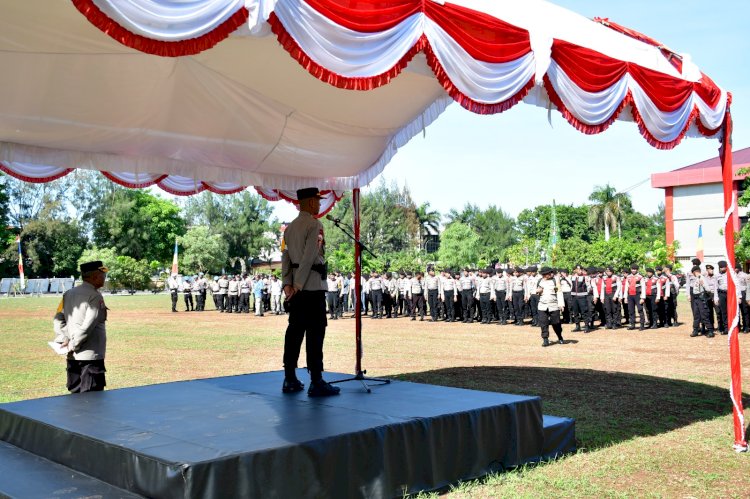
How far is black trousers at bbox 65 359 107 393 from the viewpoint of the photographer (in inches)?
247

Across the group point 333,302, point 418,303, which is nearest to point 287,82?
point 418,303

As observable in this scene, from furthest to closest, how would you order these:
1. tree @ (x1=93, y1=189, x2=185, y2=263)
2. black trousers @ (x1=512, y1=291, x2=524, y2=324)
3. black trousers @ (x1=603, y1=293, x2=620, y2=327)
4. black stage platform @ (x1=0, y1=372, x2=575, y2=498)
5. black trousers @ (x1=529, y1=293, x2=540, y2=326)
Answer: tree @ (x1=93, y1=189, x2=185, y2=263) → black trousers @ (x1=512, y1=291, x2=524, y2=324) → black trousers @ (x1=529, y1=293, x2=540, y2=326) → black trousers @ (x1=603, y1=293, x2=620, y2=327) → black stage platform @ (x1=0, y1=372, x2=575, y2=498)

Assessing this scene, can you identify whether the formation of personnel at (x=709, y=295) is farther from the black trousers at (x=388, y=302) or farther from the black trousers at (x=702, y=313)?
the black trousers at (x=388, y=302)

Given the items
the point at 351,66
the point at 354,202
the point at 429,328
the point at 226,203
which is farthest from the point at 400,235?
the point at 351,66

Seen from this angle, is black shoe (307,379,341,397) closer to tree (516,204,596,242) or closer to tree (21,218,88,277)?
tree (21,218,88,277)

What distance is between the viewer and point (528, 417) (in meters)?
5.58

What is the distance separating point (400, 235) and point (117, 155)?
59722 mm

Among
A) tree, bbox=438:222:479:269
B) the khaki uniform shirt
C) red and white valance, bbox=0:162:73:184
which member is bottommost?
the khaki uniform shirt

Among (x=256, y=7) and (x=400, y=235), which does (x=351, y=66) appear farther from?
(x=400, y=235)

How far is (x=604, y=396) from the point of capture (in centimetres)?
875

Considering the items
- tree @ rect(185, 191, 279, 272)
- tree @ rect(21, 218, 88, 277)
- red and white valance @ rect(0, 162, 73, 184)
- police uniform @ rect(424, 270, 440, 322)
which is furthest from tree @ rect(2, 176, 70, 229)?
red and white valance @ rect(0, 162, 73, 184)

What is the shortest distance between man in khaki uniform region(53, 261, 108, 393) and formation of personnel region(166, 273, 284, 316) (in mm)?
20638

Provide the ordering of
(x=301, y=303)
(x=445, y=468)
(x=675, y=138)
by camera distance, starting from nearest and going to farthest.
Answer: (x=445, y=468)
(x=301, y=303)
(x=675, y=138)

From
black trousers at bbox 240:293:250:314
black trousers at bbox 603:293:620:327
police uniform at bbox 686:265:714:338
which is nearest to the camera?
police uniform at bbox 686:265:714:338
